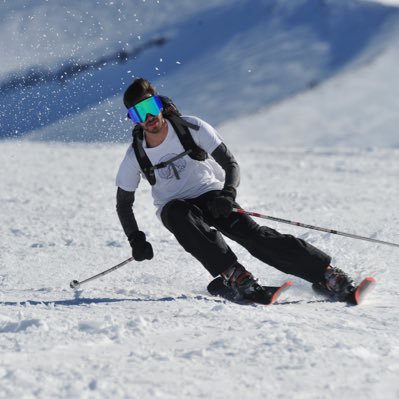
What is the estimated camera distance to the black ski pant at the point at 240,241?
11.9 ft

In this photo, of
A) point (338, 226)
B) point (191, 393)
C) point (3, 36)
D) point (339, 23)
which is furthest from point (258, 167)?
point (339, 23)

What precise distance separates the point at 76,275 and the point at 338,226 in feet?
9.00

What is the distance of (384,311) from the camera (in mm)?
3230

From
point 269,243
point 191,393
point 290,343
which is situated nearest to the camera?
point 191,393

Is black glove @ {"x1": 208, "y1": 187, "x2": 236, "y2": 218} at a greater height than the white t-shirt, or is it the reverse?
the white t-shirt

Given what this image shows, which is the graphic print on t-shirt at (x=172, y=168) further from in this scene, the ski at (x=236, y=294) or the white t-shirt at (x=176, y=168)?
the ski at (x=236, y=294)

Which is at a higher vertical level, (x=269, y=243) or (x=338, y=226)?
(x=269, y=243)

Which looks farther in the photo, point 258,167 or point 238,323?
point 258,167

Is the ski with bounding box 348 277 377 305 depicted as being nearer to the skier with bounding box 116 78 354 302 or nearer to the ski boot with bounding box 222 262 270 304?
the skier with bounding box 116 78 354 302

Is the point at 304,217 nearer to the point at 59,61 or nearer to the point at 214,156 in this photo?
the point at 214,156

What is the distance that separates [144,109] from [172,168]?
1.21 ft

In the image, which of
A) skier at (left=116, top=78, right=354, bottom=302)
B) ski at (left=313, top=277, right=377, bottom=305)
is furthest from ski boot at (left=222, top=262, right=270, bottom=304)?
ski at (left=313, top=277, right=377, bottom=305)

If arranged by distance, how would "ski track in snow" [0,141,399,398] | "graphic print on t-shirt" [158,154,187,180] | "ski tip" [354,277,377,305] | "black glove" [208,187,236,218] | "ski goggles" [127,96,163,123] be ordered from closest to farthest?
"ski track in snow" [0,141,399,398] < "ski tip" [354,277,377,305] < "black glove" [208,187,236,218] < "ski goggles" [127,96,163,123] < "graphic print on t-shirt" [158,154,187,180]

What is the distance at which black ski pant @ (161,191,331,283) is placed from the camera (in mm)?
3639
